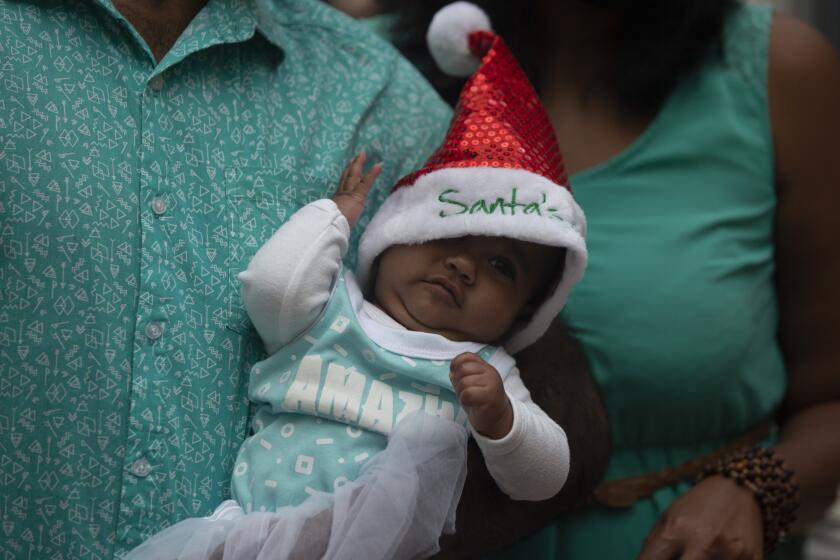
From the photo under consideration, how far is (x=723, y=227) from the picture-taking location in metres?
1.94

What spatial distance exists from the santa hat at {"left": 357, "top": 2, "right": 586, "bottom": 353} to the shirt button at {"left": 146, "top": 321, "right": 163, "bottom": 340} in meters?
0.33

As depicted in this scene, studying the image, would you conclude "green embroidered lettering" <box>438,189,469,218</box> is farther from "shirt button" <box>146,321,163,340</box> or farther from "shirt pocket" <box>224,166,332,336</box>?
"shirt button" <box>146,321,163,340</box>

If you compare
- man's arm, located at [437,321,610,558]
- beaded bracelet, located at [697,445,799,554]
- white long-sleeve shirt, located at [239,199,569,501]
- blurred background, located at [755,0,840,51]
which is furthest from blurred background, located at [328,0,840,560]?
white long-sleeve shirt, located at [239,199,569,501]

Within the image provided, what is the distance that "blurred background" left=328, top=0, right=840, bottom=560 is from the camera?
2242mm

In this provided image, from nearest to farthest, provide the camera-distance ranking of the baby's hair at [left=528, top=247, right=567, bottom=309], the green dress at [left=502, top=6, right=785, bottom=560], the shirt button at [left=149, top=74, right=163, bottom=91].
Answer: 1. the shirt button at [left=149, top=74, right=163, bottom=91]
2. the baby's hair at [left=528, top=247, right=567, bottom=309]
3. the green dress at [left=502, top=6, right=785, bottom=560]

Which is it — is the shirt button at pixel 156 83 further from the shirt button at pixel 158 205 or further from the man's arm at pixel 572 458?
the man's arm at pixel 572 458

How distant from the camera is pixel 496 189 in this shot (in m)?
1.48

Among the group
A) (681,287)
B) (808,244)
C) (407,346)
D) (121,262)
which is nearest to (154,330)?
(121,262)

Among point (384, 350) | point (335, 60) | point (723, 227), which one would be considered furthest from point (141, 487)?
point (723, 227)

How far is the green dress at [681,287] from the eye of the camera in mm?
1894

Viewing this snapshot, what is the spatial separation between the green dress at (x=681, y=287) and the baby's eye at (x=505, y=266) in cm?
44

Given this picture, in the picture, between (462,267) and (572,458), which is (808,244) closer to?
(572,458)

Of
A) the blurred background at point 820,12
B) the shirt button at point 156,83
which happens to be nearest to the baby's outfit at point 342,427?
the shirt button at point 156,83

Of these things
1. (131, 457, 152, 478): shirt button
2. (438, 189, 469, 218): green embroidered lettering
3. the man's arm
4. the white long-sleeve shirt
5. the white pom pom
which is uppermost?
the white pom pom
